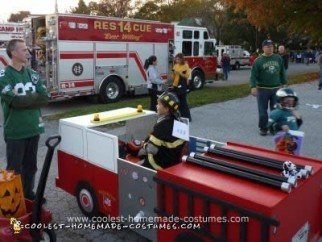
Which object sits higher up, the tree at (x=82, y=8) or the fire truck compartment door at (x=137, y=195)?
the tree at (x=82, y=8)

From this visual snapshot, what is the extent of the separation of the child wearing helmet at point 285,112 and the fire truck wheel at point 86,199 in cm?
231

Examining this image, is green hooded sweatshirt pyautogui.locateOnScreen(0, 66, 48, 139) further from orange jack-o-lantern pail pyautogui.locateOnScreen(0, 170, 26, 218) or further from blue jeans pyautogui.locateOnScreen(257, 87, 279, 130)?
blue jeans pyautogui.locateOnScreen(257, 87, 279, 130)

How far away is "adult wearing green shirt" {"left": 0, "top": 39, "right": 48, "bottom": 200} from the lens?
4152 mm

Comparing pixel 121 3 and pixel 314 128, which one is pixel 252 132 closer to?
pixel 314 128

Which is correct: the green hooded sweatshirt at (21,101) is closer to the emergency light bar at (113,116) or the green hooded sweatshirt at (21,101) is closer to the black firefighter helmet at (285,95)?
the emergency light bar at (113,116)

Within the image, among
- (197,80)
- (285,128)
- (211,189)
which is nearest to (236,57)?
(197,80)

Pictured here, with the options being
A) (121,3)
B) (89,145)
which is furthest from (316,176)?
(121,3)

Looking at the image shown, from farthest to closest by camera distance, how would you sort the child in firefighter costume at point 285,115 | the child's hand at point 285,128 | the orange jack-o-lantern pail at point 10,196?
the child in firefighter costume at point 285,115, the child's hand at point 285,128, the orange jack-o-lantern pail at point 10,196

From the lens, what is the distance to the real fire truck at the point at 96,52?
12.3 metres

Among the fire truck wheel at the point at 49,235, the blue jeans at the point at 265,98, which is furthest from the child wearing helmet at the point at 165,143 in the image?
the blue jeans at the point at 265,98

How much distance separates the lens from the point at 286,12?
22766mm

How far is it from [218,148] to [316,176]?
0.88 meters

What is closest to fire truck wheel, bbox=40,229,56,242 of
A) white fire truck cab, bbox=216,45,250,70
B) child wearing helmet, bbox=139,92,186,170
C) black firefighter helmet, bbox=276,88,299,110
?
child wearing helmet, bbox=139,92,186,170

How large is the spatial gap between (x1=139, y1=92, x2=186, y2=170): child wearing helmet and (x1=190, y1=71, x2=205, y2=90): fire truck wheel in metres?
13.4
